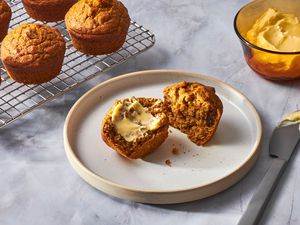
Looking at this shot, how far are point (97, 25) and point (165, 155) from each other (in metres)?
0.72

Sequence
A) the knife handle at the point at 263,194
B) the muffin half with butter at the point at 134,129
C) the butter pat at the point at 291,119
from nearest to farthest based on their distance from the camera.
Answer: the knife handle at the point at 263,194
the muffin half with butter at the point at 134,129
the butter pat at the point at 291,119

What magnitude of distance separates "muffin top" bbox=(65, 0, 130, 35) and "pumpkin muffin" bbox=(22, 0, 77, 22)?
0.66 feet

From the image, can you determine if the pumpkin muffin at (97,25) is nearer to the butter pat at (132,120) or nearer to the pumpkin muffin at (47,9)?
the pumpkin muffin at (47,9)

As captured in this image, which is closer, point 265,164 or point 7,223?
point 7,223

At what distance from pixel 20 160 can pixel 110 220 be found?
0.46 m

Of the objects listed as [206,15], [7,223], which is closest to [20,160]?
[7,223]

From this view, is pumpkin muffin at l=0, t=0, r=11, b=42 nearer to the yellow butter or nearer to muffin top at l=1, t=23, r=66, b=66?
muffin top at l=1, t=23, r=66, b=66

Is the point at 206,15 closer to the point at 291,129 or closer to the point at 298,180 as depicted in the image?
the point at 291,129

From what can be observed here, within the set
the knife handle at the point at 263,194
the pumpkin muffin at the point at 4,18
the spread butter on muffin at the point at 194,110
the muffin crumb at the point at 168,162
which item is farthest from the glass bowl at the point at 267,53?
the pumpkin muffin at the point at 4,18

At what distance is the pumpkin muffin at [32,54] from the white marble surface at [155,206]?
0.13m

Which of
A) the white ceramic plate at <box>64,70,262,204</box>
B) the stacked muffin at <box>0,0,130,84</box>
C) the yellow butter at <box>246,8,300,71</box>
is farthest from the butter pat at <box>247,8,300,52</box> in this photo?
the stacked muffin at <box>0,0,130,84</box>

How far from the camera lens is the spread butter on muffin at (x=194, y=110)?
2.17m

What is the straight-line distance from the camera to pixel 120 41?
2.63m

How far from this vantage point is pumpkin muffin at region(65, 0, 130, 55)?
2.55 m
